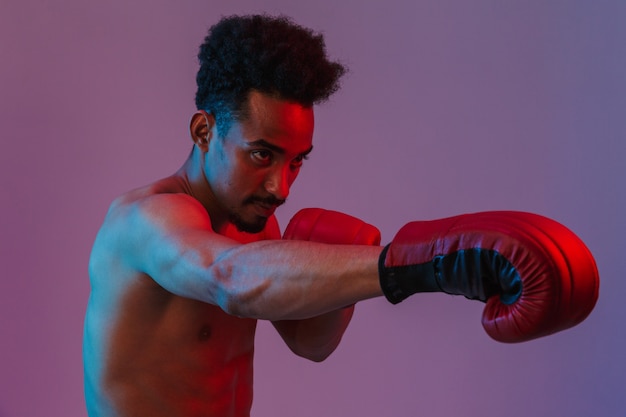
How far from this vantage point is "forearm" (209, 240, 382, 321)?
0.98 m

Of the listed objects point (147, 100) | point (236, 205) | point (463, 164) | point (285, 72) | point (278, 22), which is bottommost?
point (236, 205)

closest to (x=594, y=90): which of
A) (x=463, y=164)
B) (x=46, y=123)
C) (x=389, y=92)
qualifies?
(x=463, y=164)

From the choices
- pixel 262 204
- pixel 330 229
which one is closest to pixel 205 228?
pixel 262 204

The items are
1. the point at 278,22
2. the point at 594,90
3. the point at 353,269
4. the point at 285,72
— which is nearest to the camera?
the point at 353,269

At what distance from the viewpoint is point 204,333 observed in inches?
56.6

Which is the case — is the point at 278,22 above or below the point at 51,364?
above

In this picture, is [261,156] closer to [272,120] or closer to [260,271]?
[272,120]

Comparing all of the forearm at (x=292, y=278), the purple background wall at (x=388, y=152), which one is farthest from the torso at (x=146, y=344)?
the purple background wall at (x=388, y=152)

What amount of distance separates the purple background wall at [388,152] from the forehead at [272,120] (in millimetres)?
1198

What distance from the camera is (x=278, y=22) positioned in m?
1.48

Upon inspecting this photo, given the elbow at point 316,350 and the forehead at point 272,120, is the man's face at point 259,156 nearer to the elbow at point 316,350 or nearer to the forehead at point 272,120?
the forehead at point 272,120

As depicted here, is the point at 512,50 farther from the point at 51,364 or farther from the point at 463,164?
the point at 51,364

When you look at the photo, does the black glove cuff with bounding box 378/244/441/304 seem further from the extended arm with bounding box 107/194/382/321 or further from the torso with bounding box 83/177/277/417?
the torso with bounding box 83/177/277/417

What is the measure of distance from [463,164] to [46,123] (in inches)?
50.9
